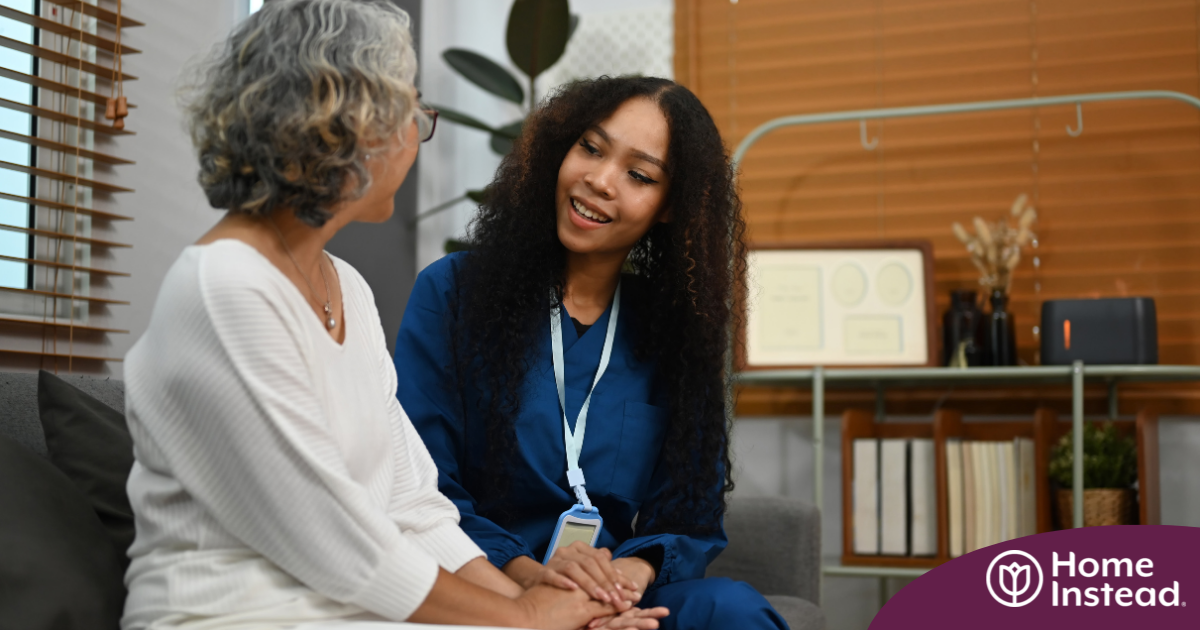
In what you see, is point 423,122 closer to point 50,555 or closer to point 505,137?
point 50,555

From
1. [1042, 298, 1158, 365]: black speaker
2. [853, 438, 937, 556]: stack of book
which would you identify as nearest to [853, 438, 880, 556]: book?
[853, 438, 937, 556]: stack of book

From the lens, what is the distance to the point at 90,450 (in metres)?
1.21

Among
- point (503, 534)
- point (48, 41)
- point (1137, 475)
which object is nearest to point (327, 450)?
point (503, 534)

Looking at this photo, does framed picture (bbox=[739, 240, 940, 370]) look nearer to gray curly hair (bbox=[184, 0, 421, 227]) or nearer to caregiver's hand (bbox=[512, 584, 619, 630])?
caregiver's hand (bbox=[512, 584, 619, 630])

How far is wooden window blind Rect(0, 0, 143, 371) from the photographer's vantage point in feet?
5.43

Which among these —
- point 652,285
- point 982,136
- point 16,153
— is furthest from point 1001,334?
point 16,153

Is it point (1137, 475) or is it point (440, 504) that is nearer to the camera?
point (440, 504)

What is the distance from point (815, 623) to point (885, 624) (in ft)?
0.90

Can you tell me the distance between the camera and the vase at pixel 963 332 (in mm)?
2760

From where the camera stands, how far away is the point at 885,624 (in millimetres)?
1495

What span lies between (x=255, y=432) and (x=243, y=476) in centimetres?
4

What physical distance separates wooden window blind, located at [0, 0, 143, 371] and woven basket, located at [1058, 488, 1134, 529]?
2.32m

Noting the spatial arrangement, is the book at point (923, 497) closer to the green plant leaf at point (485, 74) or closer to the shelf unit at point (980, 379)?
the shelf unit at point (980, 379)

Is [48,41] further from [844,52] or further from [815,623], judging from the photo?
[844,52]
